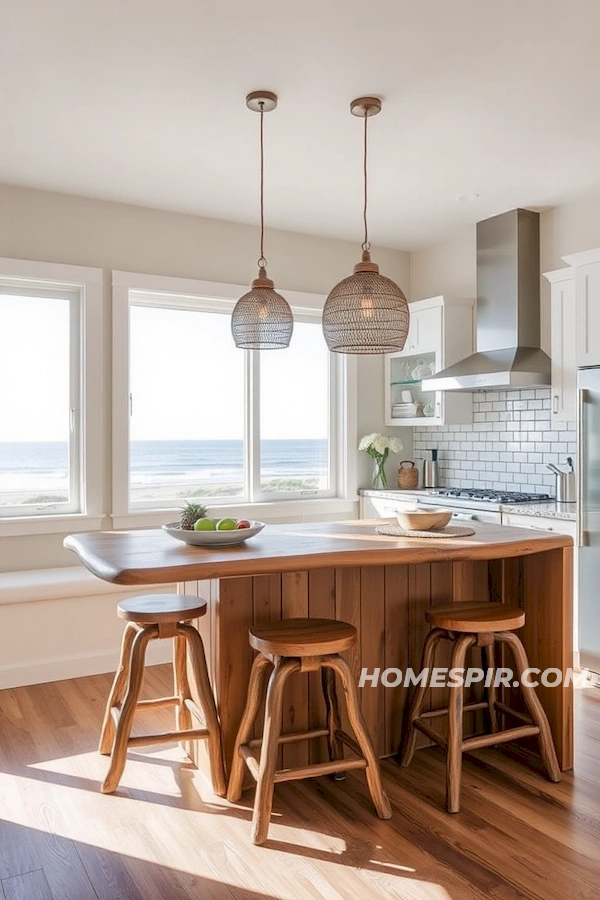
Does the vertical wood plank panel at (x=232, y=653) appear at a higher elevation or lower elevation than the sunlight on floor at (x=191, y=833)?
higher

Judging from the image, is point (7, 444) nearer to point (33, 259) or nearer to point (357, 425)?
point (33, 259)

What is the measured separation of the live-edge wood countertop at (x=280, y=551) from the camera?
7.20ft

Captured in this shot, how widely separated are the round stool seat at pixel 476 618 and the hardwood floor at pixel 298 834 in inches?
23.7

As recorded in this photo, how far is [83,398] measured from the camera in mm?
4496

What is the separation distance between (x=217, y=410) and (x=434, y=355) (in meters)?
1.63

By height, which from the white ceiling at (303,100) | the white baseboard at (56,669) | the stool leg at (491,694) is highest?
the white ceiling at (303,100)

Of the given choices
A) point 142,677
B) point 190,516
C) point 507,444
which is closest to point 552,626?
point 190,516

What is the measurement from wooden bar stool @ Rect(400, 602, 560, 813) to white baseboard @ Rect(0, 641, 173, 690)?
1943 mm

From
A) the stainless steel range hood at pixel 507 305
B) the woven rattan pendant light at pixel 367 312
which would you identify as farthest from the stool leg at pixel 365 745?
the stainless steel range hood at pixel 507 305

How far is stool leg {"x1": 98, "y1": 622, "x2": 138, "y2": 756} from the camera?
2.79 metres

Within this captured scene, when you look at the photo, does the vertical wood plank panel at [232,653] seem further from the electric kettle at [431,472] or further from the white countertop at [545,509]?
the electric kettle at [431,472]

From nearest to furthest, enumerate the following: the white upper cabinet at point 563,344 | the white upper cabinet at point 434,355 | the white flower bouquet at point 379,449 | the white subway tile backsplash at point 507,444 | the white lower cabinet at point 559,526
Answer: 1. the white lower cabinet at point 559,526
2. the white upper cabinet at point 563,344
3. the white subway tile backsplash at point 507,444
4. the white upper cabinet at point 434,355
5. the white flower bouquet at point 379,449

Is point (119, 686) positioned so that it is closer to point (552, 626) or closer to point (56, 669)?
point (56, 669)

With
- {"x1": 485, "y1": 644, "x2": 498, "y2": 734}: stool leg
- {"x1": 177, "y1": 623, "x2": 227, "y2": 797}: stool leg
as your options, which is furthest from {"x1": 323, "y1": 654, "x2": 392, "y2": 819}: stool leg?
Answer: {"x1": 485, "y1": 644, "x2": 498, "y2": 734}: stool leg
